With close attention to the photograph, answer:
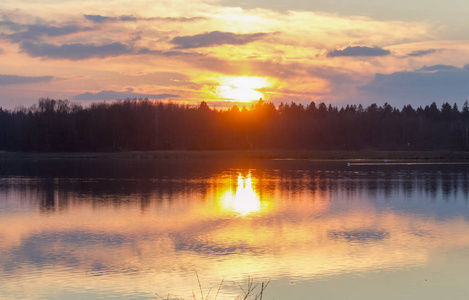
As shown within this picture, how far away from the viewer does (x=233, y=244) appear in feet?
52.2

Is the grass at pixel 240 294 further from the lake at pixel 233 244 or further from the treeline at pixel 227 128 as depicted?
the treeline at pixel 227 128

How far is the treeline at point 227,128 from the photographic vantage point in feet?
335

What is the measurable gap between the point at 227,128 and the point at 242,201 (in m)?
105

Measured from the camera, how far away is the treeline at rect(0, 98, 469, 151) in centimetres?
10206

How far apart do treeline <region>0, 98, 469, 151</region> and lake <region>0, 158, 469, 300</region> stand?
75.1 meters

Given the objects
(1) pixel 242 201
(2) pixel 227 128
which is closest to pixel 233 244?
(1) pixel 242 201

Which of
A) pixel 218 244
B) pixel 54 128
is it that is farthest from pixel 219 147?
pixel 218 244

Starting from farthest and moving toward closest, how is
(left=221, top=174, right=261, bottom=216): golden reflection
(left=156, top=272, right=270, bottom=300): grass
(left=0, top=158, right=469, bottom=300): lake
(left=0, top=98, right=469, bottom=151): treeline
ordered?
(left=0, top=98, right=469, bottom=151): treeline
(left=221, top=174, right=261, bottom=216): golden reflection
(left=0, top=158, right=469, bottom=300): lake
(left=156, top=272, right=270, bottom=300): grass

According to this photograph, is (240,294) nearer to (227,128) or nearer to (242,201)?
(242,201)

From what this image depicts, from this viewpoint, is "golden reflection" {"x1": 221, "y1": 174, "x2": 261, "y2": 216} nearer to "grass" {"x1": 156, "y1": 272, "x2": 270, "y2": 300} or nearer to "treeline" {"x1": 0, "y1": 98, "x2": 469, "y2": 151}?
"grass" {"x1": 156, "y1": 272, "x2": 270, "y2": 300}

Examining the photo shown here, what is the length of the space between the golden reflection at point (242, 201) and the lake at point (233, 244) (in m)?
0.06

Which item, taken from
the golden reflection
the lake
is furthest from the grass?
the golden reflection

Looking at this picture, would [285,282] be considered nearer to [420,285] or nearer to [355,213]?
[420,285]

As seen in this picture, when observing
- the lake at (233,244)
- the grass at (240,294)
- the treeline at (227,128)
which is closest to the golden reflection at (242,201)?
the lake at (233,244)
